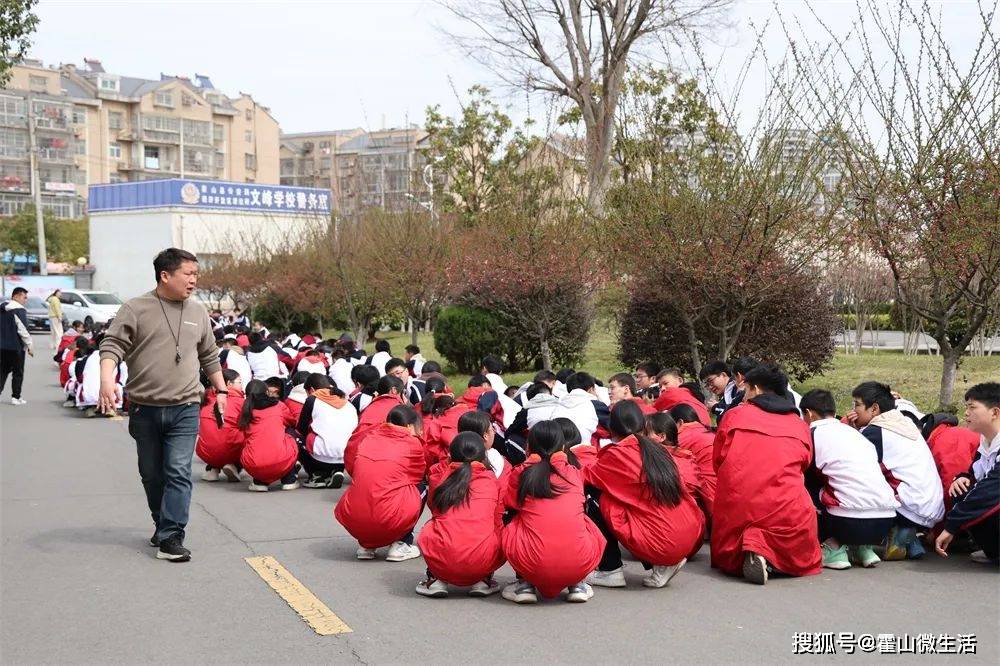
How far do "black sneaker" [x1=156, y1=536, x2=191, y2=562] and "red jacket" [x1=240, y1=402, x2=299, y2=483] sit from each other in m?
2.72

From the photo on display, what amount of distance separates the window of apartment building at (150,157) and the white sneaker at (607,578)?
98.2 metres

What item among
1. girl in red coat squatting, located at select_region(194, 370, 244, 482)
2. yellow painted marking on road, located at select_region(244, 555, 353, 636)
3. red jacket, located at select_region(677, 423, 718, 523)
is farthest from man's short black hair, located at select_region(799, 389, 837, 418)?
girl in red coat squatting, located at select_region(194, 370, 244, 482)

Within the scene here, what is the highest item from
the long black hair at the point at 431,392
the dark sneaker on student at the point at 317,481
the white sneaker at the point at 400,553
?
the long black hair at the point at 431,392

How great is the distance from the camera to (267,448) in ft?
32.4

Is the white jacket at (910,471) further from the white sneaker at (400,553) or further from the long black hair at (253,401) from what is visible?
the long black hair at (253,401)

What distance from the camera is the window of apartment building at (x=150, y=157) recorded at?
97250mm

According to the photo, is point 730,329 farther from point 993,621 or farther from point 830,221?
point 993,621

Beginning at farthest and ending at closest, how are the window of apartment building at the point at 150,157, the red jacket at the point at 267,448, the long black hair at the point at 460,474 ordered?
the window of apartment building at the point at 150,157 → the red jacket at the point at 267,448 → the long black hair at the point at 460,474

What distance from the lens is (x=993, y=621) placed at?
577 centimetres

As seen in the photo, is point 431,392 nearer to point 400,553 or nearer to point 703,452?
point 400,553

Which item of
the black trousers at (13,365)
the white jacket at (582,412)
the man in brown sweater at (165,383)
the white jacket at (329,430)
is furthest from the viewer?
the black trousers at (13,365)

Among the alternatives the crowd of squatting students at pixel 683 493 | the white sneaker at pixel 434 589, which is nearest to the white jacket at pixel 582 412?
the crowd of squatting students at pixel 683 493

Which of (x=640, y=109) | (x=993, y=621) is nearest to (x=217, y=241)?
(x=640, y=109)

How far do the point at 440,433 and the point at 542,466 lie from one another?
2.42 metres
